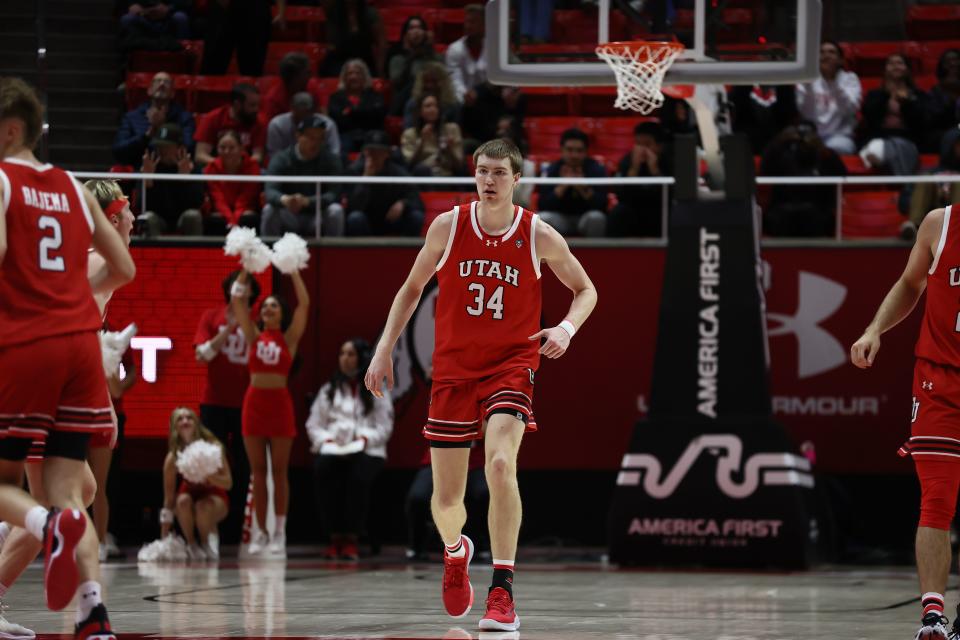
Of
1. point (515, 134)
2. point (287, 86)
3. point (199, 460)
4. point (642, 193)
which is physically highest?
point (287, 86)

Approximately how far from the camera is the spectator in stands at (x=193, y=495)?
13.2m

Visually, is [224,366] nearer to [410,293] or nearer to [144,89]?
[144,89]

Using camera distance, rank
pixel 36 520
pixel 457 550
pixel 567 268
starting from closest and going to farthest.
Result: pixel 36 520
pixel 457 550
pixel 567 268

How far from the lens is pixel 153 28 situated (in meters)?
17.7

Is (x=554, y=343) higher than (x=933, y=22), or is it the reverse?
(x=933, y=22)

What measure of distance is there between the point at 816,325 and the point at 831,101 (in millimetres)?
2888

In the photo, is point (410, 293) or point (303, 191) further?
point (303, 191)

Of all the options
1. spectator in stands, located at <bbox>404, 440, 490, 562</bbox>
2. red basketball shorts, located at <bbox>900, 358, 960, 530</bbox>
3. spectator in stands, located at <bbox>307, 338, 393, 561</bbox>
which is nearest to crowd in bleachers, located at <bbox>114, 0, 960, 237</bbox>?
spectator in stands, located at <bbox>307, 338, 393, 561</bbox>

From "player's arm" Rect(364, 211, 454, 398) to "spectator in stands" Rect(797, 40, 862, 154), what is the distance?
8.41 meters

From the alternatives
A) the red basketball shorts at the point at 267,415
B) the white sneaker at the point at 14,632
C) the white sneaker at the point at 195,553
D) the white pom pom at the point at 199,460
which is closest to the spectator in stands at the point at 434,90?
the red basketball shorts at the point at 267,415

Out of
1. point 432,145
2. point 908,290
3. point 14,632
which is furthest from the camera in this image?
point 432,145

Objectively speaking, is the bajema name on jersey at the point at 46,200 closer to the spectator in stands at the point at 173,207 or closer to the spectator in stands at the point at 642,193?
the spectator in stands at the point at 173,207

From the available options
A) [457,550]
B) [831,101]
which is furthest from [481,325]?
[831,101]

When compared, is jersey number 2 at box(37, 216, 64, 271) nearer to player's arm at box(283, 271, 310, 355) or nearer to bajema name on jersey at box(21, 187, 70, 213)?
bajema name on jersey at box(21, 187, 70, 213)
